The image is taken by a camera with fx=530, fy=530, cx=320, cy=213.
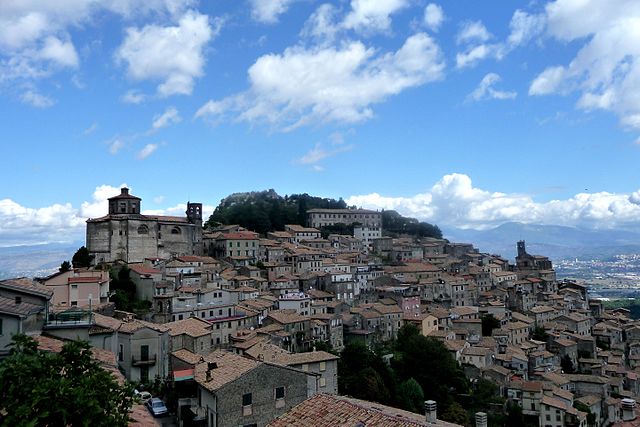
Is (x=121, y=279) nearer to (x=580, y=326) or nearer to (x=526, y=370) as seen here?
(x=526, y=370)

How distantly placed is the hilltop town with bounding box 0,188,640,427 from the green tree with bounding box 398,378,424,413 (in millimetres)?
2456

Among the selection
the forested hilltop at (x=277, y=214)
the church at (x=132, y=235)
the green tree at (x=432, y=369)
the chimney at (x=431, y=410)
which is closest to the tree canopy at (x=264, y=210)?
the forested hilltop at (x=277, y=214)

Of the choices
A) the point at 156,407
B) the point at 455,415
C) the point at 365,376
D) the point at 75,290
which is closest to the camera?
the point at 156,407

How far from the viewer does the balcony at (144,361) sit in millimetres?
29453

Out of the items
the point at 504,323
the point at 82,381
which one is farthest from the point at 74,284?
the point at 504,323

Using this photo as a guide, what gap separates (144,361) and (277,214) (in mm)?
78662

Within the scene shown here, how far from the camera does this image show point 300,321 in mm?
52062

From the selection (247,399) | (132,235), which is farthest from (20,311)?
(132,235)

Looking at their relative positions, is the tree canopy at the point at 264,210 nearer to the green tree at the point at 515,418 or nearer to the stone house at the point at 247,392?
the green tree at the point at 515,418

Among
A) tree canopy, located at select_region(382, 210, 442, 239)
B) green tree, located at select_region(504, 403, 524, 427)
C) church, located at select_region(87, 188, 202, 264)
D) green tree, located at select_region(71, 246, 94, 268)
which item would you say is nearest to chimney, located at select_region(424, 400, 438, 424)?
green tree, located at select_region(504, 403, 524, 427)

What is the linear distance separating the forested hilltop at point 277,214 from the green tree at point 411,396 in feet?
177

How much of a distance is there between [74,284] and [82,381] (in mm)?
33981

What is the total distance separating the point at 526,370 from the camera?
6016 centimetres

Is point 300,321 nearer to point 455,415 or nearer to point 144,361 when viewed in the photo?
point 455,415
